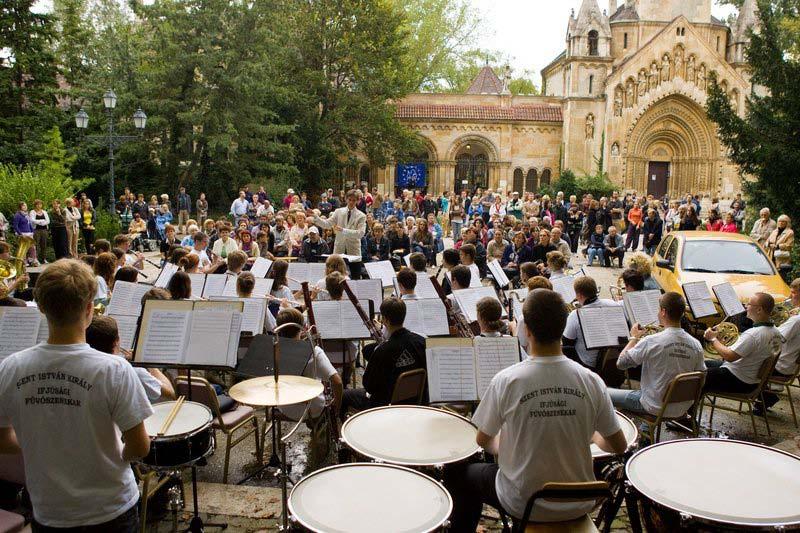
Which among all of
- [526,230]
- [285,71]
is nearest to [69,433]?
[526,230]

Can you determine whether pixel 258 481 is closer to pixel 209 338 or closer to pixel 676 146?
pixel 209 338

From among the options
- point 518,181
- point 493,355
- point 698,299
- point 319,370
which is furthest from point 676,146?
point 319,370

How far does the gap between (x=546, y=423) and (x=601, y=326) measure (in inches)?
135

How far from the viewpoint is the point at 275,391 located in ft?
14.2

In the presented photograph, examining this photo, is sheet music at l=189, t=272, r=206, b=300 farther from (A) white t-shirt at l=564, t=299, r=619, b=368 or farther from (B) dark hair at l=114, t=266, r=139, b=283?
(A) white t-shirt at l=564, t=299, r=619, b=368

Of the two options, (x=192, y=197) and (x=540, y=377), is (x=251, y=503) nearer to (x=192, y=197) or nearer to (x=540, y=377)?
(x=540, y=377)

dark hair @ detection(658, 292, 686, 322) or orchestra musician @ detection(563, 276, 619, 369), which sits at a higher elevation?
dark hair @ detection(658, 292, 686, 322)

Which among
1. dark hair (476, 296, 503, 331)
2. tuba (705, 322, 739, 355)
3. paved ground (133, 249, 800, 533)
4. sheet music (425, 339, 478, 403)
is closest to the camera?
sheet music (425, 339, 478, 403)

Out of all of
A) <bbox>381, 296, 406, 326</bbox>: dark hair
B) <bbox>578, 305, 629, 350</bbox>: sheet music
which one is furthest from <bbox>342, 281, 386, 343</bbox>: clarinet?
<bbox>578, 305, 629, 350</bbox>: sheet music

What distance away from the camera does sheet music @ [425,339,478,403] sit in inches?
181

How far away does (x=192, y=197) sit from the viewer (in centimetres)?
2811

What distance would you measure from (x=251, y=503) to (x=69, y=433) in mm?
2492

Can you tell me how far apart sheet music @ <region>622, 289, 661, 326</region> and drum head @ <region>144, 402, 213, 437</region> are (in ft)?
15.1

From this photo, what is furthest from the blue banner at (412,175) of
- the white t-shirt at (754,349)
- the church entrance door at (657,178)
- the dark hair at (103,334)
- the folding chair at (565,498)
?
the folding chair at (565,498)
